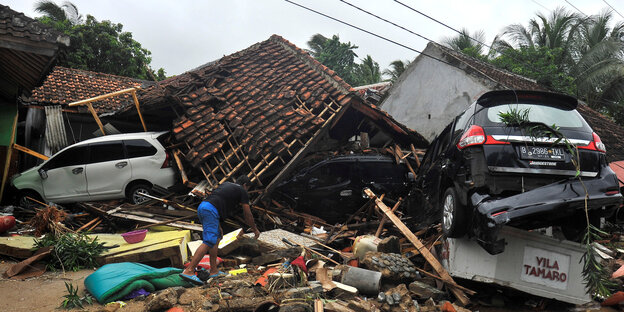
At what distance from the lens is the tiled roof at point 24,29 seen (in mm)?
6453

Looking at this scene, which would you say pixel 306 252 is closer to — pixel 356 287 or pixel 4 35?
pixel 356 287

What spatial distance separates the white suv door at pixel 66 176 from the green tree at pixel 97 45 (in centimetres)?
1310

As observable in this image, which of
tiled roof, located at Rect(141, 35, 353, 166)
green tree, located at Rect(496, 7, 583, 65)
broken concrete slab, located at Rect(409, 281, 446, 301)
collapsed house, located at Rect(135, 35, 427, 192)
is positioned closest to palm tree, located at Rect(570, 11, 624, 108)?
green tree, located at Rect(496, 7, 583, 65)

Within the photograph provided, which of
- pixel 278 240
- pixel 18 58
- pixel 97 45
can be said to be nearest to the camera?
pixel 278 240

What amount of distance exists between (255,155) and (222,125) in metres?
1.57

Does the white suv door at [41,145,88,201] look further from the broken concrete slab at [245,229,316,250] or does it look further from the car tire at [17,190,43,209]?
the broken concrete slab at [245,229,316,250]

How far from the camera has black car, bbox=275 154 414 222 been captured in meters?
9.05

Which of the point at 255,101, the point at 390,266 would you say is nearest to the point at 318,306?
the point at 390,266

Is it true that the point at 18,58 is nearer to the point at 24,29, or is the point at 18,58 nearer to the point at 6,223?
the point at 24,29

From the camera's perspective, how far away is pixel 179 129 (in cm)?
1023

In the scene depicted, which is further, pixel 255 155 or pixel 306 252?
pixel 255 155

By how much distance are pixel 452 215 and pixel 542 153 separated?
126 centimetres

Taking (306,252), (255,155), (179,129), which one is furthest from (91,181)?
(306,252)

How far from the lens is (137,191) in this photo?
9883 mm
